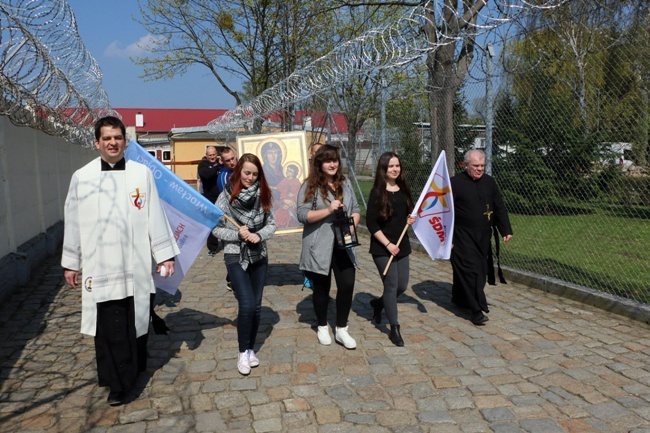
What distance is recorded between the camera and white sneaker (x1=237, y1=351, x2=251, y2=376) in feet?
14.7

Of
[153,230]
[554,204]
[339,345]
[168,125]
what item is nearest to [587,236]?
[554,204]

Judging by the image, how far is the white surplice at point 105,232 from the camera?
12.8ft

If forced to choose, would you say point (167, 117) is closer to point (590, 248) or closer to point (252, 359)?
point (590, 248)

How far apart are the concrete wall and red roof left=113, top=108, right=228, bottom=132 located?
1848 inches

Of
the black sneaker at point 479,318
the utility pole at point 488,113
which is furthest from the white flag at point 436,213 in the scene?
the utility pole at point 488,113

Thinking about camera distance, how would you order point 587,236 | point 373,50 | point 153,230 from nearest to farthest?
1. point 153,230
2. point 373,50
3. point 587,236

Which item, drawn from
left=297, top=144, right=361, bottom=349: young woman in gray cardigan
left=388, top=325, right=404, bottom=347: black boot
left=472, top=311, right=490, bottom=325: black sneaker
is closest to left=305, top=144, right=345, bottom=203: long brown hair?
left=297, top=144, right=361, bottom=349: young woman in gray cardigan

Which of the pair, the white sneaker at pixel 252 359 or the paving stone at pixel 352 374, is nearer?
the paving stone at pixel 352 374

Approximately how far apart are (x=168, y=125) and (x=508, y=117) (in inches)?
2079

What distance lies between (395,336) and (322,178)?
1.63 metres

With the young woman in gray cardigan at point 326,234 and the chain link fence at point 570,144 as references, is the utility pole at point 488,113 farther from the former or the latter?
the young woman in gray cardigan at point 326,234

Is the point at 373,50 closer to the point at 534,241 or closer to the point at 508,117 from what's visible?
the point at 508,117

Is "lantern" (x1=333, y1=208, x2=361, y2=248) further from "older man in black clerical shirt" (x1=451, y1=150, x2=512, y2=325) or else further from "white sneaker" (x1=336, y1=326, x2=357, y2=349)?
"older man in black clerical shirt" (x1=451, y1=150, x2=512, y2=325)

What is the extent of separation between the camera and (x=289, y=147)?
342 inches
